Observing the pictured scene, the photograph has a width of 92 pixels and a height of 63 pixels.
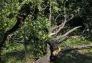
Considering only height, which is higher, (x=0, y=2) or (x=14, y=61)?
(x=0, y=2)

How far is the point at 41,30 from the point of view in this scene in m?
16.1

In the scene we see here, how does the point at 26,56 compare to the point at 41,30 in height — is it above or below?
below

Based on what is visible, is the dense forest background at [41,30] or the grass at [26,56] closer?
the dense forest background at [41,30]

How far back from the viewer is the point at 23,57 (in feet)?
56.5

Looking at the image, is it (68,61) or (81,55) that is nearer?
(68,61)

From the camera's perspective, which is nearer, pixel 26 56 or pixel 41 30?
pixel 41 30

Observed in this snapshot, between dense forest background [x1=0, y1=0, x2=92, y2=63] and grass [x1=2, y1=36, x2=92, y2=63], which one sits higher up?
dense forest background [x1=0, y1=0, x2=92, y2=63]

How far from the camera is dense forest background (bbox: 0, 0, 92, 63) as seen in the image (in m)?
11.8

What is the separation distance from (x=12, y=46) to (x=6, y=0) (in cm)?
537

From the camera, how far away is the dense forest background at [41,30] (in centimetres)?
1184

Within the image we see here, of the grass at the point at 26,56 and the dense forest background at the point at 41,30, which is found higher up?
the dense forest background at the point at 41,30

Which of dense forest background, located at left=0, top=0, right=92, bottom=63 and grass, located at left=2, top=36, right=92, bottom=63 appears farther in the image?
grass, located at left=2, top=36, right=92, bottom=63

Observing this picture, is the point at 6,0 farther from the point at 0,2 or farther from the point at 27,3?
the point at 27,3

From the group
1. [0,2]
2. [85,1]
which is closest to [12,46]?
[0,2]
